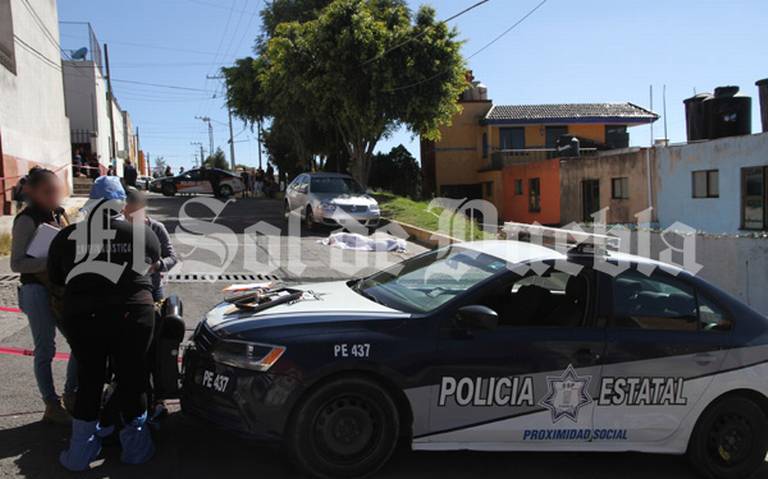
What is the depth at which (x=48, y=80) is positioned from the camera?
2183 cm

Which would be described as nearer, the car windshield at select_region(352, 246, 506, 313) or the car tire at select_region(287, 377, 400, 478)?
the car tire at select_region(287, 377, 400, 478)

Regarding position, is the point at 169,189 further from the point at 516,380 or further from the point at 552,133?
the point at 516,380

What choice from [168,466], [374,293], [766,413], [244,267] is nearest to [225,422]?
[168,466]

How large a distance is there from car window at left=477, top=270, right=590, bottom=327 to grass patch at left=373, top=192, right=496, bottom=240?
1095 centimetres

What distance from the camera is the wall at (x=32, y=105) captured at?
1600 cm

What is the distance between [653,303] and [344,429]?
2.33 metres

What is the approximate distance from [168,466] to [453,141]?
116ft

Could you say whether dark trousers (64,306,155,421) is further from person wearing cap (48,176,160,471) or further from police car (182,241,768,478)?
police car (182,241,768,478)

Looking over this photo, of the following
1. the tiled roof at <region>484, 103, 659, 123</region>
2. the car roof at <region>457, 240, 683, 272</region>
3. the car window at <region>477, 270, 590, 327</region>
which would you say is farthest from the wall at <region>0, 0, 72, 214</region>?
the tiled roof at <region>484, 103, 659, 123</region>

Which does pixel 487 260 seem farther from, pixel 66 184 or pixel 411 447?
pixel 66 184

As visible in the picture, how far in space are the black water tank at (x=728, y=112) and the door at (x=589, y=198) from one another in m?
4.66

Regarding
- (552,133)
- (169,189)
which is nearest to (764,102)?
(552,133)

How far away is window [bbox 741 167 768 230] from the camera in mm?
17594

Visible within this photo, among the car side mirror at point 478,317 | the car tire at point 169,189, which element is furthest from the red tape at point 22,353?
the car tire at point 169,189
